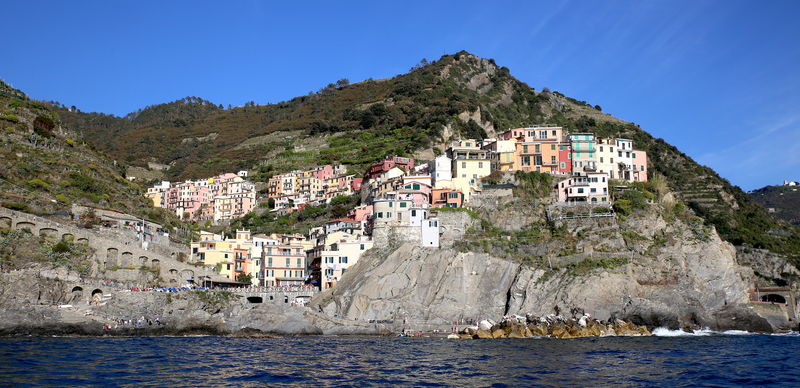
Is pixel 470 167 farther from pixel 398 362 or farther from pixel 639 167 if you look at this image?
pixel 398 362

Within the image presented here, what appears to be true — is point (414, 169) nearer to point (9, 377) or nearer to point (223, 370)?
point (223, 370)

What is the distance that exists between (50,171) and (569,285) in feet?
183

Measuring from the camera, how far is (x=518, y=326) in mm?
52719

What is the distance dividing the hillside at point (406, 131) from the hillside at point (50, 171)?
28.4 metres

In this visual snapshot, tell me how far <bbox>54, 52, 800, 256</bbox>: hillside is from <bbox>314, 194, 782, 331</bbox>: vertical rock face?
69.4ft

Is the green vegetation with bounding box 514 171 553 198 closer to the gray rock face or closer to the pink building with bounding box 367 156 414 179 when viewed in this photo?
the pink building with bounding box 367 156 414 179

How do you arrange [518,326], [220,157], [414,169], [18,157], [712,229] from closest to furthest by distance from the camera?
[518,326]
[712,229]
[18,157]
[414,169]
[220,157]

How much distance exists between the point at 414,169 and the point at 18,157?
4328 centimetres

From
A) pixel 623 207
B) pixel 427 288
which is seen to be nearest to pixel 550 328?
pixel 427 288

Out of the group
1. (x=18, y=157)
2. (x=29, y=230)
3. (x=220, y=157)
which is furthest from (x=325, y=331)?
(x=220, y=157)

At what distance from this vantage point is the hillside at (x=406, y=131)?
91.4 metres

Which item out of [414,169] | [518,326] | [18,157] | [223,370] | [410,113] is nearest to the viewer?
[223,370]

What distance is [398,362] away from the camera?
3634 centimetres

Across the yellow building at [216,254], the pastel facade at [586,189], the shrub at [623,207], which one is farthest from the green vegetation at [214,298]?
the shrub at [623,207]
